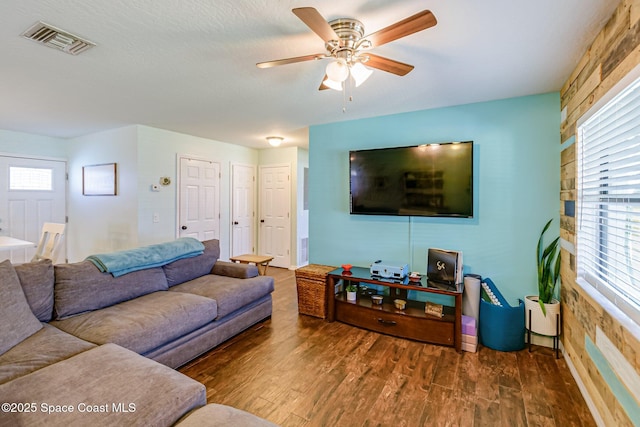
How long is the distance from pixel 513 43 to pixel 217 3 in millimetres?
1822

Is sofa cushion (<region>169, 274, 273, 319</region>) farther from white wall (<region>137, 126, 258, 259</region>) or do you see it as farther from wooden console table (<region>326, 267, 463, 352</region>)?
white wall (<region>137, 126, 258, 259</region>)

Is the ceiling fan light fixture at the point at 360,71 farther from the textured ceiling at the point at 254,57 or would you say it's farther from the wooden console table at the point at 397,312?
the wooden console table at the point at 397,312

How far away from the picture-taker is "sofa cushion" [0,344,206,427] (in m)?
1.16

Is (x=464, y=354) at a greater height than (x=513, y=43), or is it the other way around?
(x=513, y=43)

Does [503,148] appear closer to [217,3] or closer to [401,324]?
[401,324]

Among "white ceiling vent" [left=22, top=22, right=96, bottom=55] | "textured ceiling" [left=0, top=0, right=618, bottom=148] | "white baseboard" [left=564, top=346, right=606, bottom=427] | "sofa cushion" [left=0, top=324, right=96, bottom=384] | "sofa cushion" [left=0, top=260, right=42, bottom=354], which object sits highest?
"textured ceiling" [left=0, top=0, right=618, bottom=148]

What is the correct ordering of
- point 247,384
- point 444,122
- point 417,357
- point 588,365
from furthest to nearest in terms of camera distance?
point 444,122
point 417,357
point 247,384
point 588,365

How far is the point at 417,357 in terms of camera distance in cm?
254

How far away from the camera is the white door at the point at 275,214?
5684 mm

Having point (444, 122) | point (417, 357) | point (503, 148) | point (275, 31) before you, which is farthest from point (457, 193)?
point (275, 31)

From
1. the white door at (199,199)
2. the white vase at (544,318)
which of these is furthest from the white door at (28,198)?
the white vase at (544,318)

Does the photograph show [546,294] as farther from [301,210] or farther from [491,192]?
[301,210]

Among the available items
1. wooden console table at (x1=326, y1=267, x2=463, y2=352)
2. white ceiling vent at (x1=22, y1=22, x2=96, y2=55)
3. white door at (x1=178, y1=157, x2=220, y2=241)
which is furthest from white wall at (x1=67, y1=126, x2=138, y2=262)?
wooden console table at (x1=326, y1=267, x2=463, y2=352)

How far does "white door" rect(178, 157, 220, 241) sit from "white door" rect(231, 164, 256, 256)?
1.17ft
